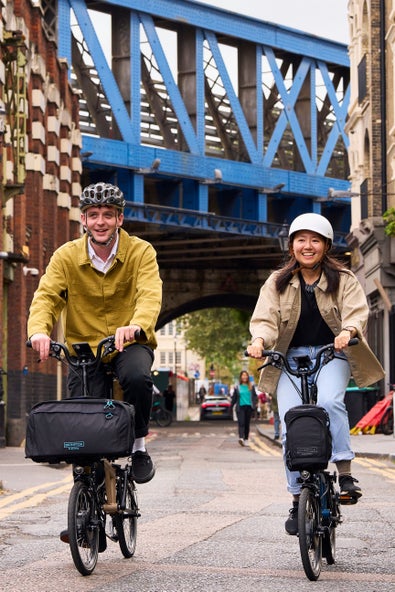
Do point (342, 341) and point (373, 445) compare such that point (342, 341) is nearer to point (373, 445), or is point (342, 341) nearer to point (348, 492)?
point (348, 492)

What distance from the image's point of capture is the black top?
7496 mm

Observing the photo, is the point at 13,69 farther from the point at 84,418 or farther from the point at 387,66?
the point at 84,418

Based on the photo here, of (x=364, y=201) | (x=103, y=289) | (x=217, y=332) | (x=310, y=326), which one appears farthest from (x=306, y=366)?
(x=217, y=332)

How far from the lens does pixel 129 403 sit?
282 inches

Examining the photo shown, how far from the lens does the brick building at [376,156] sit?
39.5 meters

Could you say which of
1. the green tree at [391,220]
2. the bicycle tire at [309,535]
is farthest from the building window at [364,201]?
the bicycle tire at [309,535]

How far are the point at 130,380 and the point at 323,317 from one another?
3.67 feet

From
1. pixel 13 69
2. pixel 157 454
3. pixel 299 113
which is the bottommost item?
pixel 157 454

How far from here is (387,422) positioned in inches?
1230

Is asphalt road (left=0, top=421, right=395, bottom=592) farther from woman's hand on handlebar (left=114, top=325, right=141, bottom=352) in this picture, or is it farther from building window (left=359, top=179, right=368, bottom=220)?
building window (left=359, top=179, right=368, bottom=220)

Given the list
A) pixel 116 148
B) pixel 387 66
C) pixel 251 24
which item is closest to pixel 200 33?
pixel 251 24

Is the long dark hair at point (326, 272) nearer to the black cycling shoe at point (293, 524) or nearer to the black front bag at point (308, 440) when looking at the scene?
the black front bag at point (308, 440)

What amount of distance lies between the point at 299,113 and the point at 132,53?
452 inches

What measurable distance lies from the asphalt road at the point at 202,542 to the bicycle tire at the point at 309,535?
3.2 inches
